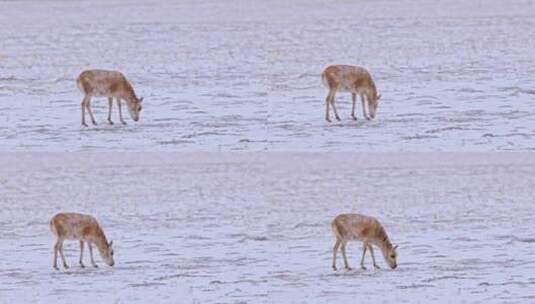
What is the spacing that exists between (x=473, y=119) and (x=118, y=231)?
568 cm

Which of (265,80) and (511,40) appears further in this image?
(511,40)

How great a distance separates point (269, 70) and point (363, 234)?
929cm

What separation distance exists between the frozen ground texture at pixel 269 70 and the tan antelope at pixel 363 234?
3638 mm

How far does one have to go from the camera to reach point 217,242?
67.1 feet

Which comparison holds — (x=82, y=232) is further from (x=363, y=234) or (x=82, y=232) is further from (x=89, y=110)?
(x=89, y=110)

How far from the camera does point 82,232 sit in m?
19.5

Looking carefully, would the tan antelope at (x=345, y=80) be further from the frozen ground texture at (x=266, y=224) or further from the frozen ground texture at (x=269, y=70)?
the frozen ground texture at (x=266, y=224)

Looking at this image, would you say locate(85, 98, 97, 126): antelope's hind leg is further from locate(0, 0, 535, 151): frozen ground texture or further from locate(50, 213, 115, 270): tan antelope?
locate(50, 213, 115, 270): tan antelope

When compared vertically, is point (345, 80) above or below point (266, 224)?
above

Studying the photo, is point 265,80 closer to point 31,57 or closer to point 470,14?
point 31,57

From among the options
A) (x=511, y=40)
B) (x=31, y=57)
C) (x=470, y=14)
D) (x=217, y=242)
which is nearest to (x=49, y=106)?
(x=31, y=57)

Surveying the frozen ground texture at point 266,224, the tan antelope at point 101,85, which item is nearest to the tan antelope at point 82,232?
the frozen ground texture at point 266,224

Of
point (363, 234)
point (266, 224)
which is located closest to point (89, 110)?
point (266, 224)

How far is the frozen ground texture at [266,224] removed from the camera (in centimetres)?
1814
